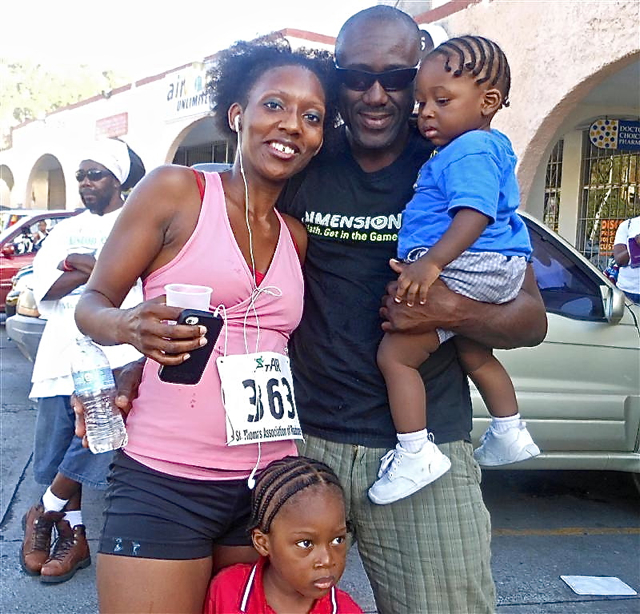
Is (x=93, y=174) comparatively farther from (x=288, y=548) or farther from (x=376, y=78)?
(x=288, y=548)

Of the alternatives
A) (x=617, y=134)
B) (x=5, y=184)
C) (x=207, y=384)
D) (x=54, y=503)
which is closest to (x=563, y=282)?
(x=54, y=503)

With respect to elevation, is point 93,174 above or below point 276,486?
above

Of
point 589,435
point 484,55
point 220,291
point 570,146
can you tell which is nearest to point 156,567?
point 220,291

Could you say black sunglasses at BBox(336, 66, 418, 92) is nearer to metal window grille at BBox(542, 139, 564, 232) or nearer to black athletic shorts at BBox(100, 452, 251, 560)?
black athletic shorts at BBox(100, 452, 251, 560)

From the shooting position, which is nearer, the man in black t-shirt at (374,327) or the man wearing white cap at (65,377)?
the man in black t-shirt at (374,327)

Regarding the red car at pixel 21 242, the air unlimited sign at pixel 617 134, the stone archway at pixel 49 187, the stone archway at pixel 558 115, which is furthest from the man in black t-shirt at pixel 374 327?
the stone archway at pixel 49 187

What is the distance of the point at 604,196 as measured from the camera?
36.6 feet

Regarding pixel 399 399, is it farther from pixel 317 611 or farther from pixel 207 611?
pixel 207 611

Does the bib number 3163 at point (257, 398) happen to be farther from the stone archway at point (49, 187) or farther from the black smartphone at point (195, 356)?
the stone archway at point (49, 187)

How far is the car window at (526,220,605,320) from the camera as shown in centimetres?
465

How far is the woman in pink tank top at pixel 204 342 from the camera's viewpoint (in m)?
1.80

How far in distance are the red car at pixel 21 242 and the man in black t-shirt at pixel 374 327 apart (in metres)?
9.41

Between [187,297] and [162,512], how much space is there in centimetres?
53

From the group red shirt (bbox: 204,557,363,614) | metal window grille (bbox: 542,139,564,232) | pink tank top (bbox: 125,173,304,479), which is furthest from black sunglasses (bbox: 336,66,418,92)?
metal window grille (bbox: 542,139,564,232)
